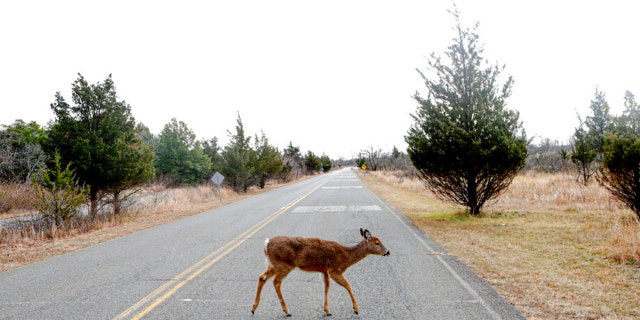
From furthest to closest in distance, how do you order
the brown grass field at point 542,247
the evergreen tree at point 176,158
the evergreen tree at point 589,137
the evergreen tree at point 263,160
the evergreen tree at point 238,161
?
the evergreen tree at point 176,158 → the evergreen tree at point 263,160 → the evergreen tree at point 238,161 → the evergreen tree at point 589,137 → the brown grass field at point 542,247

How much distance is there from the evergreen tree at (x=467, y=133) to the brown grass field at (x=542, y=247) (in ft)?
4.52

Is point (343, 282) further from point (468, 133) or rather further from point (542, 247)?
point (468, 133)

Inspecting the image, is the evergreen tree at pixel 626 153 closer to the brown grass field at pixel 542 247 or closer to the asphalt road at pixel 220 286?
the brown grass field at pixel 542 247

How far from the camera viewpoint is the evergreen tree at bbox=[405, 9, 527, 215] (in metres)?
13.0

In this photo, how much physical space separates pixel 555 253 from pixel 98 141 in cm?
1761

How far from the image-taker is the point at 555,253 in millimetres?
7988

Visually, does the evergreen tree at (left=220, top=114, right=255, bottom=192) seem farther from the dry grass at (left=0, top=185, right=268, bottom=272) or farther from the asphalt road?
the asphalt road

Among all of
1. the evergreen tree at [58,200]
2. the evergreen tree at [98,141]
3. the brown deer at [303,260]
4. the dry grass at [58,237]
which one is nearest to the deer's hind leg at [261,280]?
the brown deer at [303,260]

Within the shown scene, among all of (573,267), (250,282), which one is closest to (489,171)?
(573,267)

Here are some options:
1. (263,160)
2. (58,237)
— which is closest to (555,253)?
(58,237)

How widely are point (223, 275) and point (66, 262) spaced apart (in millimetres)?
4452

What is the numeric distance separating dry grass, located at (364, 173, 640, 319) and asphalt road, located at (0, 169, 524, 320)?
Result: 53 cm

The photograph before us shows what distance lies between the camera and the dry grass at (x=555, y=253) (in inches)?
199

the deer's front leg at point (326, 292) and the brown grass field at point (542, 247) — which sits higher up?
the deer's front leg at point (326, 292)
